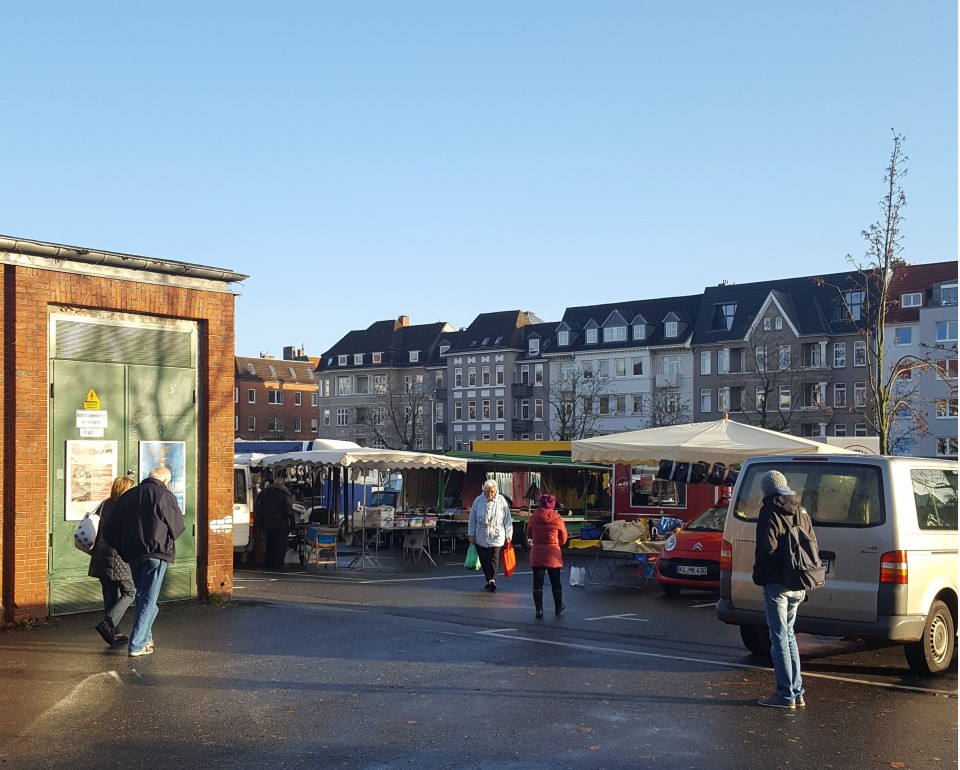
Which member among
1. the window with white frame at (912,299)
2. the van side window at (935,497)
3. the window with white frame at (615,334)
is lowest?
the van side window at (935,497)

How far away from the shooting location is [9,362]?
13.0 meters

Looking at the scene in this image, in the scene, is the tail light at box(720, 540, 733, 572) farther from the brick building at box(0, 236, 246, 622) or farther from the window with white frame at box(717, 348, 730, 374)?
the window with white frame at box(717, 348, 730, 374)

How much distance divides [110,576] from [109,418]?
292 cm

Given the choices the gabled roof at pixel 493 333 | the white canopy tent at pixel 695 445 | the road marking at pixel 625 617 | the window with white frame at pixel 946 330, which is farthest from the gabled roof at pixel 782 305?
the road marking at pixel 625 617

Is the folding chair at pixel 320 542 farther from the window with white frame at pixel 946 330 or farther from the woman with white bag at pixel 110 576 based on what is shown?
the window with white frame at pixel 946 330

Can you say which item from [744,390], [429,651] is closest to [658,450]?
[429,651]

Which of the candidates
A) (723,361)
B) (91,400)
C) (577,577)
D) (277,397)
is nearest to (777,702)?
(91,400)

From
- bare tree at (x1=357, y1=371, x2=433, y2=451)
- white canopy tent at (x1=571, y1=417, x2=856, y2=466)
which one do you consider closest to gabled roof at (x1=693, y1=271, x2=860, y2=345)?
bare tree at (x1=357, y1=371, x2=433, y2=451)

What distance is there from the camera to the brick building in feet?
42.8

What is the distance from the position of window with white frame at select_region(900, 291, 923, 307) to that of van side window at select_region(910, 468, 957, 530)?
233 feet

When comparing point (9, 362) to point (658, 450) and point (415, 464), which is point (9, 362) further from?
point (415, 464)

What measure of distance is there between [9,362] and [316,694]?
19.6 feet

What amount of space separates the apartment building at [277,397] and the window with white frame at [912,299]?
56.7 meters

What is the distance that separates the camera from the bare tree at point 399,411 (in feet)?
316
